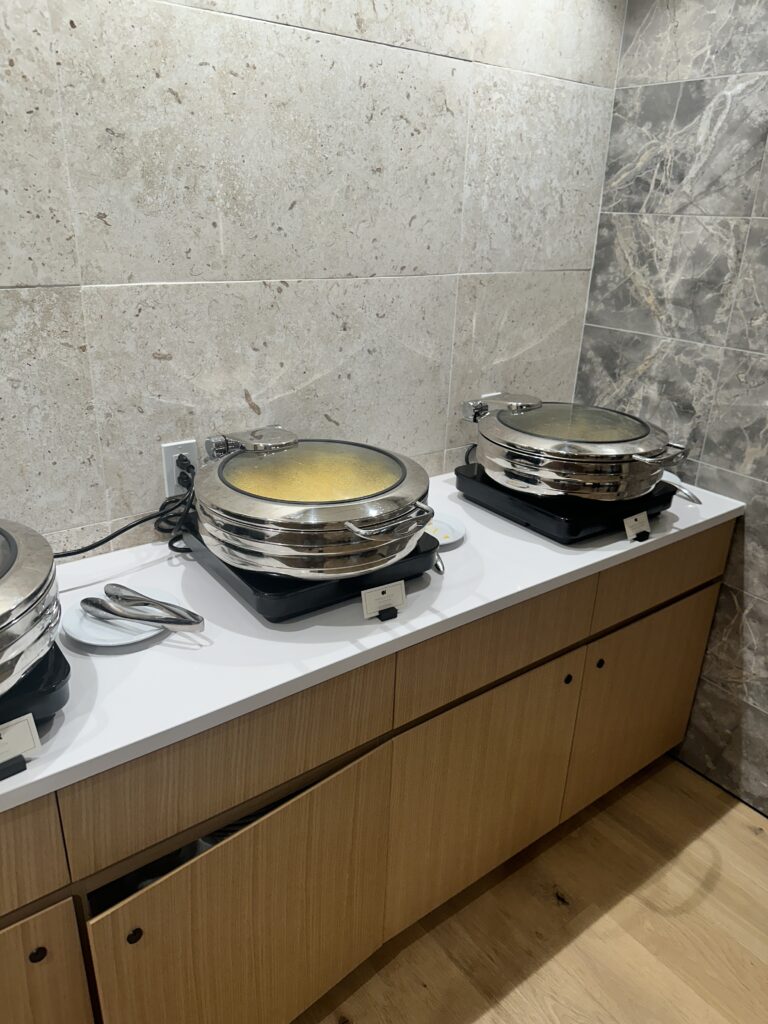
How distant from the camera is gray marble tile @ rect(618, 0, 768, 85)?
145cm

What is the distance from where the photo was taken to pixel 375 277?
1453 mm

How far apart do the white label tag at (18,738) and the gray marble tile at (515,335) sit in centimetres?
113

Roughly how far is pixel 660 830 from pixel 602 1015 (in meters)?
0.50

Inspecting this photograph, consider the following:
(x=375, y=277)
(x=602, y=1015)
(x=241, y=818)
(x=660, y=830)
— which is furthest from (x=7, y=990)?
(x=660, y=830)

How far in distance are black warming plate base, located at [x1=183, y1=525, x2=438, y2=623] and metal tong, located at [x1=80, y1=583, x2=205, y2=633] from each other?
0.09 meters

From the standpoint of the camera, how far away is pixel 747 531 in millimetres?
1655

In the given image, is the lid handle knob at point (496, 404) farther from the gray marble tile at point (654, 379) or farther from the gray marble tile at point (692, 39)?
the gray marble tile at point (692, 39)

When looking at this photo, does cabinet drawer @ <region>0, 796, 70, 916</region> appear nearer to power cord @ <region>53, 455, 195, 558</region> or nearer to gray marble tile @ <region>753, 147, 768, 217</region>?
power cord @ <region>53, 455, 195, 558</region>

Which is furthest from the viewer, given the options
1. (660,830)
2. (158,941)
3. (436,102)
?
(660,830)

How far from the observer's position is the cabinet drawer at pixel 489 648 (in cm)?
116

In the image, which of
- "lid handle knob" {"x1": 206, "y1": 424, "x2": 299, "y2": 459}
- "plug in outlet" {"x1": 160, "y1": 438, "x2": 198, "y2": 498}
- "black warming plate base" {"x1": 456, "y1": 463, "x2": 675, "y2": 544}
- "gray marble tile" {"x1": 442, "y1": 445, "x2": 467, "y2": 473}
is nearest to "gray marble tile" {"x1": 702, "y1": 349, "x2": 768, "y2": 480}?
"black warming plate base" {"x1": 456, "y1": 463, "x2": 675, "y2": 544}

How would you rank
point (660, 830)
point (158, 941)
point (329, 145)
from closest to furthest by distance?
point (158, 941), point (329, 145), point (660, 830)

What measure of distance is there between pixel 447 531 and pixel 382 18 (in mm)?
925

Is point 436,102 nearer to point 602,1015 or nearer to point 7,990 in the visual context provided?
point 7,990
